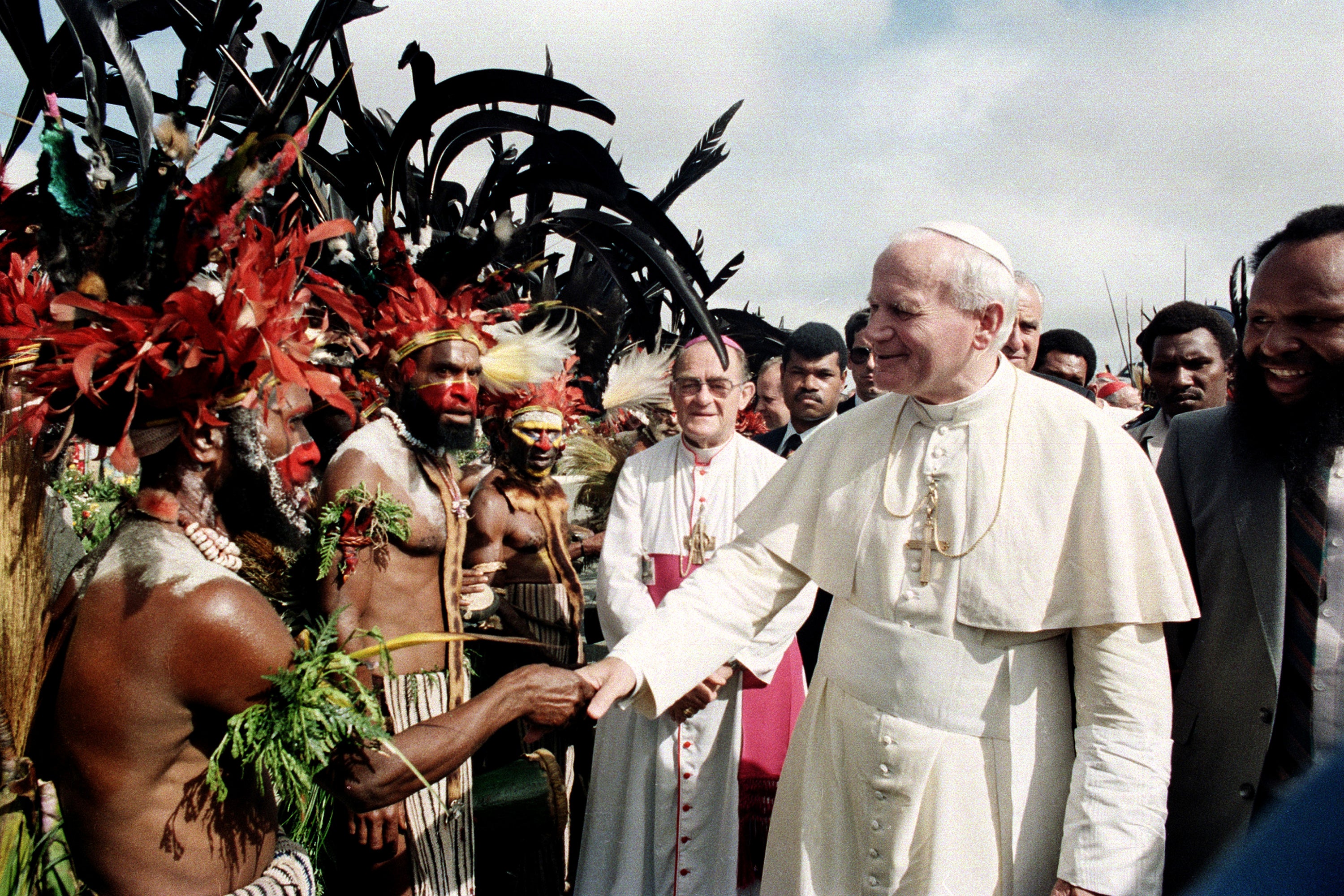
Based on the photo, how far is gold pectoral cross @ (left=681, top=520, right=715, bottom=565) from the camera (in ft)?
13.8

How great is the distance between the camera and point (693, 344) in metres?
4.33

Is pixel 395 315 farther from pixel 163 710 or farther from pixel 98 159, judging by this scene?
pixel 163 710

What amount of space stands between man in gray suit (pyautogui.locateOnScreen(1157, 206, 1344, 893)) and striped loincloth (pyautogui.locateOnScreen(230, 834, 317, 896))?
7.47 ft

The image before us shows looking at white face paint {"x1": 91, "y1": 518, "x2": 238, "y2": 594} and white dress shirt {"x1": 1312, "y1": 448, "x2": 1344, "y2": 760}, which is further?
white dress shirt {"x1": 1312, "y1": 448, "x2": 1344, "y2": 760}

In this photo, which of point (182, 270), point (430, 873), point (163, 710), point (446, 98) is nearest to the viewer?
point (163, 710)

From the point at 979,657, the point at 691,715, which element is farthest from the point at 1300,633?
the point at 691,715

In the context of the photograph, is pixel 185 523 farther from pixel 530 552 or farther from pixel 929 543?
pixel 530 552

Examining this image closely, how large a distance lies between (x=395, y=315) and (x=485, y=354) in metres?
0.48

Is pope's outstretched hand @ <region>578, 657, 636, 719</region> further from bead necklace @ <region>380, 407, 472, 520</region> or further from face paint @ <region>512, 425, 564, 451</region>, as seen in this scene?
face paint @ <region>512, 425, 564, 451</region>

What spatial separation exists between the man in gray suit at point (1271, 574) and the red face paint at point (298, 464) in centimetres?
258

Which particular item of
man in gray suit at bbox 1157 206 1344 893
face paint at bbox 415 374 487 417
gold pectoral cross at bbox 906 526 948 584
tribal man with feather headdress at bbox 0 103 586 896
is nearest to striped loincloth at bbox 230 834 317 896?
tribal man with feather headdress at bbox 0 103 586 896

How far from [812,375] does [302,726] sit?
12.6 feet

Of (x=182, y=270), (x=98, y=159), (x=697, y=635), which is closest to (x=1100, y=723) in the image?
(x=697, y=635)

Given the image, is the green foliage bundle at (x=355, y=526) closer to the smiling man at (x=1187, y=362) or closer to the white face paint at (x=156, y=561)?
the white face paint at (x=156, y=561)
